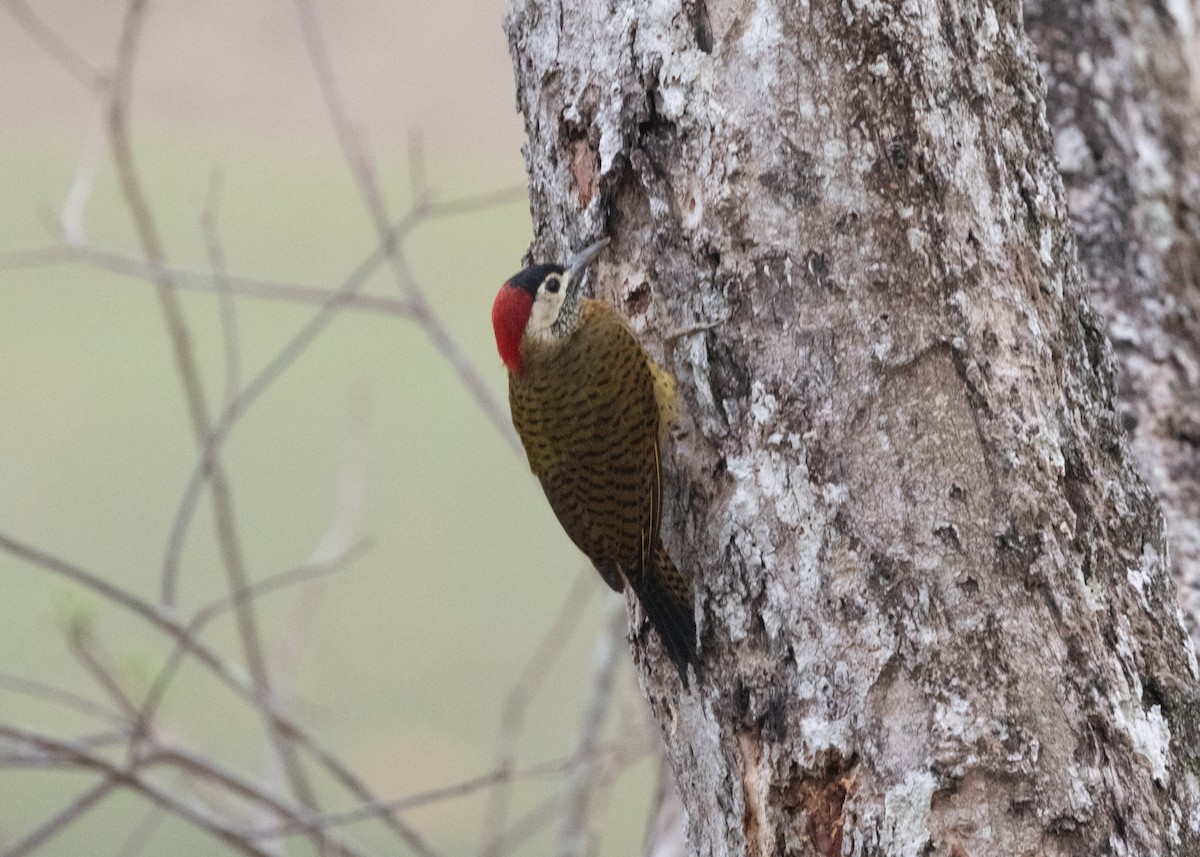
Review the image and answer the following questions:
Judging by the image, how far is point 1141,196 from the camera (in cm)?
271

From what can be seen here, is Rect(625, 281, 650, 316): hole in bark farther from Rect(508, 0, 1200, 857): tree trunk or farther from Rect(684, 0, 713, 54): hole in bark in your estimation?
Rect(684, 0, 713, 54): hole in bark

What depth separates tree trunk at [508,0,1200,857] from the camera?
1.55m

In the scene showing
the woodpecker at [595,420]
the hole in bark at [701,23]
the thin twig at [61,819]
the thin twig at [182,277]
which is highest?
the thin twig at [182,277]

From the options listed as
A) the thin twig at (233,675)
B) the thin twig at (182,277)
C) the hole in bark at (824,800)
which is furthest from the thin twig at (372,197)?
the hole in bark at (824,800)

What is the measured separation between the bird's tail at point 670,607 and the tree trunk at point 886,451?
0.03 m

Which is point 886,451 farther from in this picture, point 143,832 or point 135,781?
point 143,832

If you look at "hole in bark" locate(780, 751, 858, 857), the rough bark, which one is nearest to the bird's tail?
"hole in bark" locate(780, 751, 858, 857)

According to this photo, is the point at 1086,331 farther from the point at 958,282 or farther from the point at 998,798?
the point at 998,798

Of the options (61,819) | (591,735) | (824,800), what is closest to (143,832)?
(61,819)

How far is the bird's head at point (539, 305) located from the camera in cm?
209

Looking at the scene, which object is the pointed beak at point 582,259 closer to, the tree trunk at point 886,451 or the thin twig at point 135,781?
the tree trunk at point 886,451

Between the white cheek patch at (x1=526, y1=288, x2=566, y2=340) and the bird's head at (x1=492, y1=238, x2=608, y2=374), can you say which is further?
the white cheek patch at (x1=526, y1=288, x2=566, y2=340)

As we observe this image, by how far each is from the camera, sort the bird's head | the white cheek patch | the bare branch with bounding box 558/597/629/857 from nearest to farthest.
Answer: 1. the bird's head
2. the white cheek patch
3. the bare branch with bounding box 558/597/629/857

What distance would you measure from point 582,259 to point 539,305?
0.30 m
